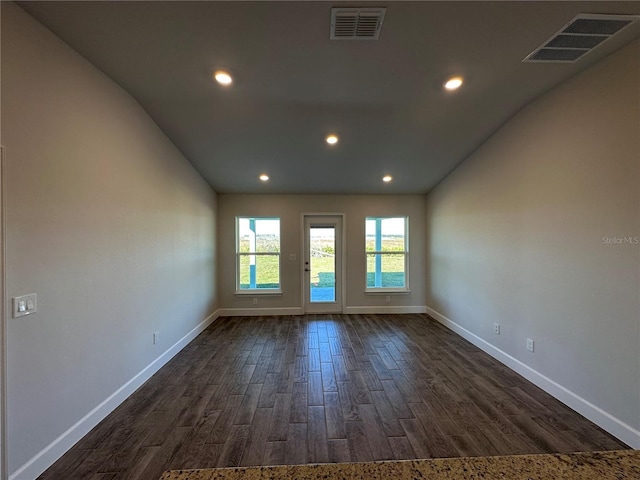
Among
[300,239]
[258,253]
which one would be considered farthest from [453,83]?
[258,253]

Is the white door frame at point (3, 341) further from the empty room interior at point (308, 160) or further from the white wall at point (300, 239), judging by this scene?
the white wall at point (300, 239)

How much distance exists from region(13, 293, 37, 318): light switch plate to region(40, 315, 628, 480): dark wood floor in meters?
1.02

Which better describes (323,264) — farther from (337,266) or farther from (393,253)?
(393,253)

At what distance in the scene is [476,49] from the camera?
210cm

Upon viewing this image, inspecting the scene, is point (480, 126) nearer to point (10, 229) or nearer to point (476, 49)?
point (476, 49)

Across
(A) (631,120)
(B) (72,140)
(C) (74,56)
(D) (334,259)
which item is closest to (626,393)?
(A) (631,120)

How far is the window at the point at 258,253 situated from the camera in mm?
5320

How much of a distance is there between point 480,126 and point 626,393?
270cm

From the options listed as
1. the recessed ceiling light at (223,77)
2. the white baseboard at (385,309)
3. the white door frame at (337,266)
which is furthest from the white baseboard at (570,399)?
the recessed ceiling light at (223,77)

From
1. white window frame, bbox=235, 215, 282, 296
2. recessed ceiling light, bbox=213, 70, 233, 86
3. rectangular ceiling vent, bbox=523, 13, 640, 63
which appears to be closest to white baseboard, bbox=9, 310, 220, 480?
white window frame, bbox=235, 215, 282, 296

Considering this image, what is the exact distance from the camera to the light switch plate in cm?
161

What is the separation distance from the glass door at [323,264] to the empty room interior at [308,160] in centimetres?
149

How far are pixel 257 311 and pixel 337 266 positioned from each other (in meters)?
1.75

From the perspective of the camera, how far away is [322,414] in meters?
2.26
